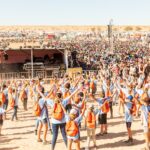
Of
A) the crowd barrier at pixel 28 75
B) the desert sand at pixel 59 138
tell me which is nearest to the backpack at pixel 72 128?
the desert sand at pixel 59 138

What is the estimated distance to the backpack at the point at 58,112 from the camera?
404 inches

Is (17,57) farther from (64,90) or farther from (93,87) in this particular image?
(64,90)

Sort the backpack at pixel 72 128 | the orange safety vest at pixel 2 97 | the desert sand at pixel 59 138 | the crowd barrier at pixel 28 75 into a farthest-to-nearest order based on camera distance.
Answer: the crowd barrier at pixel 28 75
the orange safety vest at pixel 2 97
the desert sand at pixel 59 138
the backpack at pixel 72 128

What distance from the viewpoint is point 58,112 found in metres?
10.3

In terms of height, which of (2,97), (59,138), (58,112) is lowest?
(59,138)

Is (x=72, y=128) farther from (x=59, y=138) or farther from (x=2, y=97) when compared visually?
(x=2, y=97)

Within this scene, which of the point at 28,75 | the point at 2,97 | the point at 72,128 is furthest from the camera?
the point at 28,75

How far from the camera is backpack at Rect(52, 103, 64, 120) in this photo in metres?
10.3

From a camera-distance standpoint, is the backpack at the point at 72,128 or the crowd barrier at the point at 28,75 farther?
the crowd barrier at the point at 28,75

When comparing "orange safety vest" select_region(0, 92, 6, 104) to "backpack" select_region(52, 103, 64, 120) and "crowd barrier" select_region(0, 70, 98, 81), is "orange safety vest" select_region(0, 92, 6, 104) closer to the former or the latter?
"backpack" select_region(52, 103, 64, 120)

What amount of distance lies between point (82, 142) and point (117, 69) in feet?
50.7

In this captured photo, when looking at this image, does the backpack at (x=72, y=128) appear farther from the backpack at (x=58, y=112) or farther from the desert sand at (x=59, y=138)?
the desert sand at (x=59, y=138)

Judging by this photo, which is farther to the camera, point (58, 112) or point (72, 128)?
point (58, 112)

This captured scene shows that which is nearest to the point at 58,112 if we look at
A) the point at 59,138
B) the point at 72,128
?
the point at 72,128
